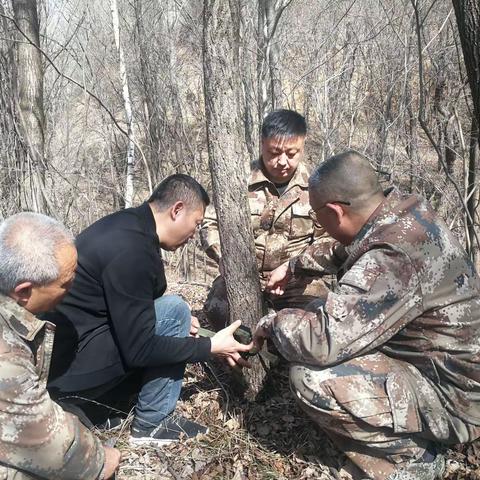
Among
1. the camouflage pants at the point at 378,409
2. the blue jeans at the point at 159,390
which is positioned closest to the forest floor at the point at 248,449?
the blue jeans at the point at 159,390

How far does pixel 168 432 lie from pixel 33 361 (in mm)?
1101

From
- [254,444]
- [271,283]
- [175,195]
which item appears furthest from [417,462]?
[175,195]

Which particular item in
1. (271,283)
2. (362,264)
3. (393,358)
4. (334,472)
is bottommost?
(334,472)

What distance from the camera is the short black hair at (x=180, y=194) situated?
98.8 inches

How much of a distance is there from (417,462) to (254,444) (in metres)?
0.83

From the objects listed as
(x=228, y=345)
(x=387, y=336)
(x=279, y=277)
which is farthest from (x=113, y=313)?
(x=387, y=336)

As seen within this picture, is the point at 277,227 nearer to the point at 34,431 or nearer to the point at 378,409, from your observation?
the point at 378,409

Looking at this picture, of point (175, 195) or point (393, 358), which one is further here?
point (175, 195)

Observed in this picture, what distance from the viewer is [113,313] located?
2328mm

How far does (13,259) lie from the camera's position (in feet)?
5.50

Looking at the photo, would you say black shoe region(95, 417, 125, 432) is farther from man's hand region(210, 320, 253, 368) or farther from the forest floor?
man's hand region(210, 320, 253, 368)

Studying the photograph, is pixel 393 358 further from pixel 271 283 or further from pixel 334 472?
pixel 271 283

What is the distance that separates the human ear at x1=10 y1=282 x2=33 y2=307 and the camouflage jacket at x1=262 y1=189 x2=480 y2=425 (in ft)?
3.70

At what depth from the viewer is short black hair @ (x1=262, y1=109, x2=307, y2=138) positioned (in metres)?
3.33
